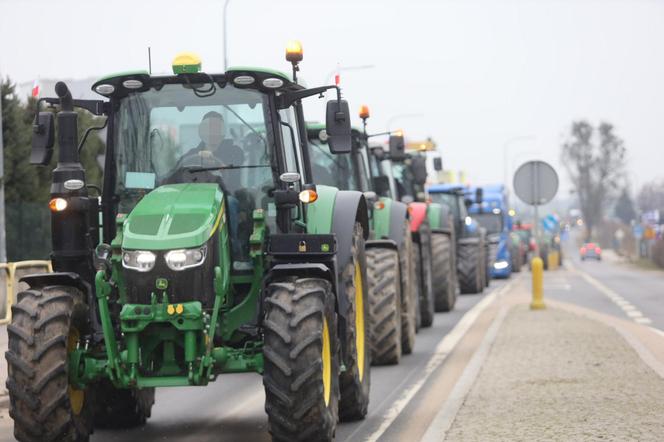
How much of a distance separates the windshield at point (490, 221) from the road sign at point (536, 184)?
23260mm

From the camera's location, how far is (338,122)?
993cm

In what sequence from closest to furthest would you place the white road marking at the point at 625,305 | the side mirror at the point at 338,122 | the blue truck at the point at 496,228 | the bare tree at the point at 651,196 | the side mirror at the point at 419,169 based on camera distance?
the side mirror at the point at 338,122 < the side mirror at the point at 419,169 < the white road marking at the point at 625,305 < the blue truck at the point at 496,228 < the bare tree at the point at 651,196

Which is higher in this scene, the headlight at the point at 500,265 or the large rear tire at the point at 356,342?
the large rear tire at the point at 356,342

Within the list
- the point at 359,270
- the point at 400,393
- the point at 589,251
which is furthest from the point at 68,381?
the point at 589,251

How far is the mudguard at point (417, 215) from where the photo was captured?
21.5 m

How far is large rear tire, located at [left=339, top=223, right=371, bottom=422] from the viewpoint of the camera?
10.4m

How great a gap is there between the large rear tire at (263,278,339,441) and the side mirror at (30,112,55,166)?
6.92 feet

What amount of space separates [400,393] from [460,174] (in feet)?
255

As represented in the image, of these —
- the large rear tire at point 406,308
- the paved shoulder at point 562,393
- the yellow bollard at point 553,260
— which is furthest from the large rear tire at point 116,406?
the yellow bollard at point 553,260

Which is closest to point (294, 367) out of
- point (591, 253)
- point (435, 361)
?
point (435, 361)

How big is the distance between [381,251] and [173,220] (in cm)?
708

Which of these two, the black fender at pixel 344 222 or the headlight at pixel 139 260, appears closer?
the headlight at pixel 139 260

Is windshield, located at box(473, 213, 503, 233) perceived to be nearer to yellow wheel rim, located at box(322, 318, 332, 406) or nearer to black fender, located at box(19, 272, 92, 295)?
yellow wheel rim, located at box(322, 318, 332, 406)

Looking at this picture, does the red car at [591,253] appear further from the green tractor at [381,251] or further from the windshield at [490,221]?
the green tractor at [381,251]
